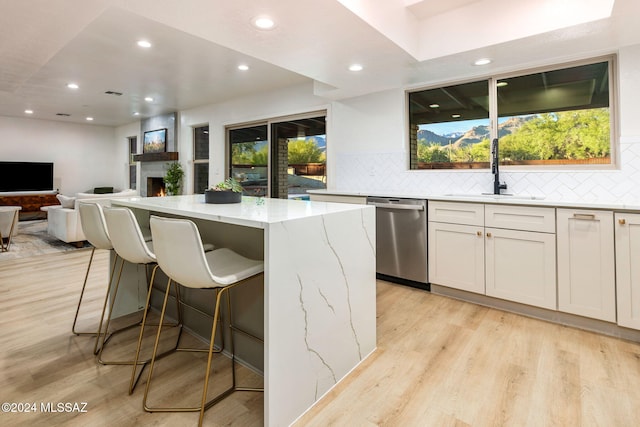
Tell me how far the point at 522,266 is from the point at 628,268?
0.63 m

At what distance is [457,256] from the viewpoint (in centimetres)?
305

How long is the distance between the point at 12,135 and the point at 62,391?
31.3 ft

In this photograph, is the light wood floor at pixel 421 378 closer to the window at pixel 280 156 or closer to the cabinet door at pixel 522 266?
the cabinet door at pixel 522 266

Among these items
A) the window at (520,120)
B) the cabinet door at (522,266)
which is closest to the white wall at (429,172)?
the window at (520,120)

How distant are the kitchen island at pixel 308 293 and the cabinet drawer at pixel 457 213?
1273mm

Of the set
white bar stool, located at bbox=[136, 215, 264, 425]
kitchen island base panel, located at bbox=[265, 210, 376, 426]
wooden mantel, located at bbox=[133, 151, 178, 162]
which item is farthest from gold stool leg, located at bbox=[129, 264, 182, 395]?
wooden mantel, located at bbox=[133, 151, 178, 162]

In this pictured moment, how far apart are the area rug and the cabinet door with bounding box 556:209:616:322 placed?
6.26 meters

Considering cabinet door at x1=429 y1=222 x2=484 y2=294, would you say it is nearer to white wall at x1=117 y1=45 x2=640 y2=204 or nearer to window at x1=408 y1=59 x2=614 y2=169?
white wall at x1=117 y1=45 x2=640 y2=204

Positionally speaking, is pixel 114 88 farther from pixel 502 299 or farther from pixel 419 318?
pixel 502 299

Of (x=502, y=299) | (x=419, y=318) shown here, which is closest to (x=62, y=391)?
(x=419, y=318)

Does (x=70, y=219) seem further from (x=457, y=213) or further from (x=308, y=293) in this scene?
(x=457, y=213)

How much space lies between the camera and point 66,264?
4.32 m

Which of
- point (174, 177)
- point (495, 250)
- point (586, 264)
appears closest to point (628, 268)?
point (586, 264)

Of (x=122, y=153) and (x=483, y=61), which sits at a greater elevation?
(x=122, y=153)
